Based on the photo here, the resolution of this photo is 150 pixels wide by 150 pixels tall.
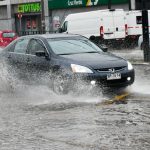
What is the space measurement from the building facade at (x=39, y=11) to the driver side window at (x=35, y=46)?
3266 centimetres

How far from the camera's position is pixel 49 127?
946cm

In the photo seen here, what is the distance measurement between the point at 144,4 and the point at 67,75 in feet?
29.3

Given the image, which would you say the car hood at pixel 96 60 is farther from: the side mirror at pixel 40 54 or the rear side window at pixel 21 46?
the rear side window at pixel 21 46

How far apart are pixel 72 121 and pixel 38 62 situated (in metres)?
3.96

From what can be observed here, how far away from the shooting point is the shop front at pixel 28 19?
55753 millimetres

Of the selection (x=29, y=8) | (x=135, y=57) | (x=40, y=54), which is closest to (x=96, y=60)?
(x=40, y=54)

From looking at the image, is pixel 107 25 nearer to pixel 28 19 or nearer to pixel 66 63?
pixel 66 63

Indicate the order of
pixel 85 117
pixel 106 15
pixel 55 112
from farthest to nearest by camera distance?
pixel 106 15 → pixel 55 112 → pixel 85 117

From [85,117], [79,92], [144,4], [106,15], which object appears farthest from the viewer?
[106,15]

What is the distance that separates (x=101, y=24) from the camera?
34.1 m

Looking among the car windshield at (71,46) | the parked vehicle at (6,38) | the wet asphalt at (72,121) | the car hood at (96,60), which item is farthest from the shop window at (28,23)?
the car hood at (96,60)

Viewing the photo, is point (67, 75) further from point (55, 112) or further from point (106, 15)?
point (106, 15)

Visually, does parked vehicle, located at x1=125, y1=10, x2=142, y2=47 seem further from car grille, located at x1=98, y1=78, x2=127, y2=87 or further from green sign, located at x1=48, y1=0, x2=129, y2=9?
car grille, located at x1=98, y1=78, x2=127, y2=87

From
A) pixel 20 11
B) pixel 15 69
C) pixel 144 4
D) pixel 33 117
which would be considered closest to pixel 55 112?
pixel 33 117
